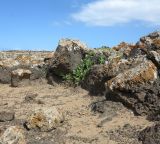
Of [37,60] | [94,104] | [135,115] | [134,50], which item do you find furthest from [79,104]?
[37,60]

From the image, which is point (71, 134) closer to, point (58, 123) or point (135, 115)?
point (58, 123)

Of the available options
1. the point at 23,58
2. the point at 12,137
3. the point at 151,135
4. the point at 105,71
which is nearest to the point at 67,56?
the point at 23,58

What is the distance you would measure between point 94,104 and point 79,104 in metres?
0.72

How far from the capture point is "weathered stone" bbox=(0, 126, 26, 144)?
34.7 ft

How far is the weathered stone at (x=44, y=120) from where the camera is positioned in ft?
39.4

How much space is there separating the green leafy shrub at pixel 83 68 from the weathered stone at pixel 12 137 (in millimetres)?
6251

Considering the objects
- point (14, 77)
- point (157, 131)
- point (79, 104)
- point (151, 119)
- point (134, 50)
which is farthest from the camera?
point (14, 77)

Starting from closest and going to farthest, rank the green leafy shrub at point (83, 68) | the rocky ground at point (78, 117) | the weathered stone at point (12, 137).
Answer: the weathered stone at point (12, 137)
the rocky ground at point (78, 117)
the green leafy shrub at point (83, 68)

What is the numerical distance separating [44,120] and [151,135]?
2.97m

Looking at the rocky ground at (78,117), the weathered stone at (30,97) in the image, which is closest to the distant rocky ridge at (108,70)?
the rocky ground at (78,117)

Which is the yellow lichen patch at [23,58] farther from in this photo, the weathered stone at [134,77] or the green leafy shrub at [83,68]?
the weathered stone at [134,77]

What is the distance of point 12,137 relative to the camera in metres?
10.7

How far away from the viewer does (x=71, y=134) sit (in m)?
11.8

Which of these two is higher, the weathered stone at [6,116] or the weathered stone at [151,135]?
the weathered stone at [6,116]
